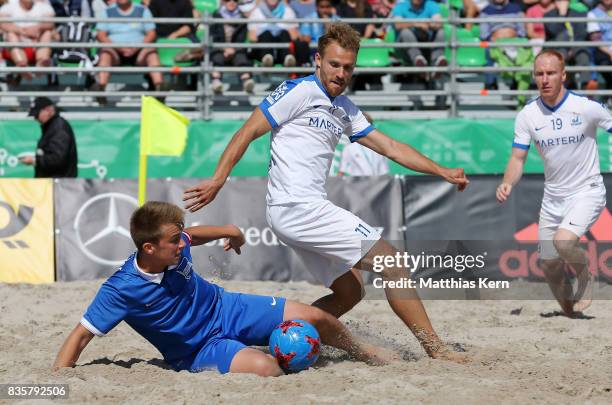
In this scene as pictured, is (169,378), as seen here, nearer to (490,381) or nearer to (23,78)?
(490,381)

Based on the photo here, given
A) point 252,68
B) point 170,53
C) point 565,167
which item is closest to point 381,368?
point 565,167

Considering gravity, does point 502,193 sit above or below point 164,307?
above

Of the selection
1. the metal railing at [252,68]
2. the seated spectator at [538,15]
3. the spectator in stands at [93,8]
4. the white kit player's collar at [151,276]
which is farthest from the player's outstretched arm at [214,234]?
the seated spectator at [538,15]

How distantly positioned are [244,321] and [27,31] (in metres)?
8.70

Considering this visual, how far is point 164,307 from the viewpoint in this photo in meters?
5.55

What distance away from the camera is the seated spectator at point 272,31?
1325 centimetres

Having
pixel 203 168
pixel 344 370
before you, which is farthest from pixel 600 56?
pixel 344 370

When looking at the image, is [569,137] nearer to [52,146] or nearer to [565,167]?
[565,167]

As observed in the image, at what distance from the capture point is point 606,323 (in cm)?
767

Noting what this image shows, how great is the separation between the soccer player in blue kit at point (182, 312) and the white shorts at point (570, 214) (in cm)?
290

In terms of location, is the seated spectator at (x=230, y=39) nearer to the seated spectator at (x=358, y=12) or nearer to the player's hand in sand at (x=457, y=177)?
the seated spectator at (x=358, y=12)

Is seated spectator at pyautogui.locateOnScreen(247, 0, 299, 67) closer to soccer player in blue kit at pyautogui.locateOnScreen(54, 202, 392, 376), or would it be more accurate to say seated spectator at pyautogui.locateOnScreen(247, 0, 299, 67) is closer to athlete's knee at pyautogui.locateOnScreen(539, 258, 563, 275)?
athlete's knee at pyautogui.locateOnScreen(539, 258, 563, 275)

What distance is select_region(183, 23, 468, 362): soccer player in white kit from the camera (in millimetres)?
5836

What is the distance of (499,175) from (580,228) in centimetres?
293
